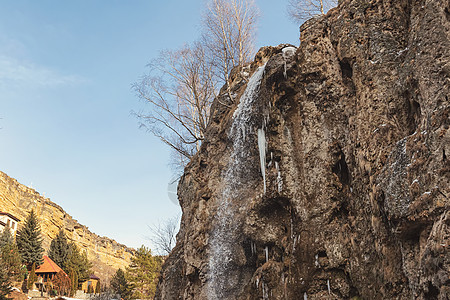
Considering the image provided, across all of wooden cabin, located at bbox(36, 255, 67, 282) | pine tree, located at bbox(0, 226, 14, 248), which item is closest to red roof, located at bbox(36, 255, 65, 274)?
wooden cabin, located at bbox(36, 255, 67, 282)

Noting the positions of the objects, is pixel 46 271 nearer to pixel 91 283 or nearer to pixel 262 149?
pixel 91 283

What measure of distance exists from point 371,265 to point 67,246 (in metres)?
44.7

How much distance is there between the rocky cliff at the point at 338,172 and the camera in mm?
5961

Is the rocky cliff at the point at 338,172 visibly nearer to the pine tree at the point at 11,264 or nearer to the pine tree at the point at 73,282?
the pine tree at the point at 11,264

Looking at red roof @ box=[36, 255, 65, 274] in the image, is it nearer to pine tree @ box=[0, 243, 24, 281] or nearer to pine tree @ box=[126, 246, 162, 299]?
pine tree @ box=[126, 246, 162, 299]

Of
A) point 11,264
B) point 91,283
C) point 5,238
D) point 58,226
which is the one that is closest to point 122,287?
point 91,283

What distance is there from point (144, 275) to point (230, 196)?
3357cm

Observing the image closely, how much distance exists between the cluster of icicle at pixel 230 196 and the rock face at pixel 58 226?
3919 centimetres

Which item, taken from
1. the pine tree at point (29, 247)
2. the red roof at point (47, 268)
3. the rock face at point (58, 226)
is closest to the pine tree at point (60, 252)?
the red roof at point (47, 268)

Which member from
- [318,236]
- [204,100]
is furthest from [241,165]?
[204,100]

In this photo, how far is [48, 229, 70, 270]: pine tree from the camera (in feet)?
145

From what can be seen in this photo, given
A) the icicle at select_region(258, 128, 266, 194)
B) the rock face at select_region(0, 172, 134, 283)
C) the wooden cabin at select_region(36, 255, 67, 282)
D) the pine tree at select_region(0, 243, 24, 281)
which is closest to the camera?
the icicle at select_region(258, 128, 266, 194)

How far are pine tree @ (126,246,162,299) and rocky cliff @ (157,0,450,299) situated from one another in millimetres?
30753

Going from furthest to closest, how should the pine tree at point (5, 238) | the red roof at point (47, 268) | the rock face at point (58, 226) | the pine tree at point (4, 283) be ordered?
1. the rock face at point (58, 226)
2. the red roof at point (47, 268)
3. the pine tree at point (5, 238)
4. the pine tree at point (4, 283)
